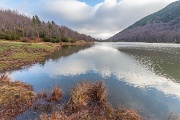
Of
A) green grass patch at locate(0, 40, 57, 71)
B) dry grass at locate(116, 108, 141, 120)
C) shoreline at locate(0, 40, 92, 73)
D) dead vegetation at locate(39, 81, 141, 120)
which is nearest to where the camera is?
dead vegetation at locate(39, 81, 141, 120)

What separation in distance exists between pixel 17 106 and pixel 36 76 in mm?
13255

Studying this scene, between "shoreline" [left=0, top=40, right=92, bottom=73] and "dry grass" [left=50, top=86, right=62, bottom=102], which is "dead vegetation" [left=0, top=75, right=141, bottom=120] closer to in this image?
"dry grass" [left=50, top=86, right=62, bottom=102]

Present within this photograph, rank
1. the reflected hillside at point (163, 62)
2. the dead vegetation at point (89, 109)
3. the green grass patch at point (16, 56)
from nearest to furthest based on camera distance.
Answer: the dead vegetation at point (89, 109), the reflected hillside at point (163, 62), the green grass patch at point (16, 56)

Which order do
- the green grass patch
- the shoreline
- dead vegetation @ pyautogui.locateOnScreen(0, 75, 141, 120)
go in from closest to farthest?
dead vegetation @ pyautogui.locateOnScreen(0, 75, 141, 120) < the shoreline < the green grass patch

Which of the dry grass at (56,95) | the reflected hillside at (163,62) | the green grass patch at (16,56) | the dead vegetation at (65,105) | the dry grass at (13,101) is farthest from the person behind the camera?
the green grass patch at (16,56)

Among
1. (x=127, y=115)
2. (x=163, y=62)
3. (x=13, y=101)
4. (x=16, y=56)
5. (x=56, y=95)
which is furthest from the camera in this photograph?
(x=163, y=62)

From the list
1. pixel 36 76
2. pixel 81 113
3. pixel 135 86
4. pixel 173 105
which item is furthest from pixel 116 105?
pixel 36 76

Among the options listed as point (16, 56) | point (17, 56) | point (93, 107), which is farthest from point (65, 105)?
point (17, 56)

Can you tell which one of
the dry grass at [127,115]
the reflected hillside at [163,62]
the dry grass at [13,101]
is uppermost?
the dry grass at [13,101]

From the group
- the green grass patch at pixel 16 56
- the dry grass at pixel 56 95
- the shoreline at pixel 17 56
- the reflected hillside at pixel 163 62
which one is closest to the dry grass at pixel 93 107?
the dry grass at pixel 56 95

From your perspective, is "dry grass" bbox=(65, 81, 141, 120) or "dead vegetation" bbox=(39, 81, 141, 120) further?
"dry grass" bbox=(65, 81, 141, 120)

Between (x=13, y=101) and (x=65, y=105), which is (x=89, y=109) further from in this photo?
(x=13, y=101)

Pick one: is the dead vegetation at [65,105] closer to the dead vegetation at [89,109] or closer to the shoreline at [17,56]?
the dead vegetation at [89,109]

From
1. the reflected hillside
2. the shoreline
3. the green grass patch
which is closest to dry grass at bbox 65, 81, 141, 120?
the reflected hillside
